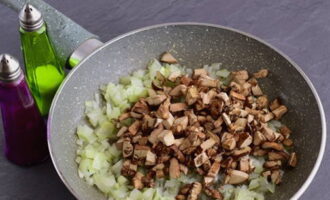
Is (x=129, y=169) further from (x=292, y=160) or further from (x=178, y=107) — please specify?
(x=292, y=160)

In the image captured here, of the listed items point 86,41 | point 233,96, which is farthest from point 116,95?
point 233,96

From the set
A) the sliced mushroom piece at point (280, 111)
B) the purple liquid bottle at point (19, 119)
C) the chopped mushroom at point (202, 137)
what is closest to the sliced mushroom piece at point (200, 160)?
the chopped mushroom at point (202, 137)

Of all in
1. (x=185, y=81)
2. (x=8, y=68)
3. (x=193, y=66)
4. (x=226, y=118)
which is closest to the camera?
(x=8, y=68)

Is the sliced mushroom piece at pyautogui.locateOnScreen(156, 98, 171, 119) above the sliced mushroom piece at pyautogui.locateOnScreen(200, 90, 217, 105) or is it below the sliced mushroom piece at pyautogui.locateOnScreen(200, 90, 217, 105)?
below

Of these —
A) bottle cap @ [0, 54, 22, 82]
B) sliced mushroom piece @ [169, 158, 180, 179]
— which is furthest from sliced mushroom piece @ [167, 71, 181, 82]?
bottle cap @ [0, 54, 22, 82]

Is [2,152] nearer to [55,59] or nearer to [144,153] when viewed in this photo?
[55,59]

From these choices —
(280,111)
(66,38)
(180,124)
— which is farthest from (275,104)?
(66,38)

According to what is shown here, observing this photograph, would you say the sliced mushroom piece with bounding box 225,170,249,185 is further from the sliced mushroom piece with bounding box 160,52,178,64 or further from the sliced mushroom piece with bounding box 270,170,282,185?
the sliced mushroom piece with bounding box 160,52,178,64
